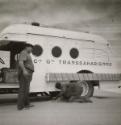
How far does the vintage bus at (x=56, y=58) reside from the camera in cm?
579

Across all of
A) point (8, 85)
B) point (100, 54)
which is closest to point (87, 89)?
point (100, 54)

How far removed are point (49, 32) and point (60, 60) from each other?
46 cm

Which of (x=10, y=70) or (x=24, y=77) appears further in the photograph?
(x=10, y=70)

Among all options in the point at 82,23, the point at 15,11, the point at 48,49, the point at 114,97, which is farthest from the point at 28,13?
the point at 114,97

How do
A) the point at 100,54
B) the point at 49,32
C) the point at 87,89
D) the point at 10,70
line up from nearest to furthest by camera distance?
the point at 10,70 → the point at 49,32 → the point at 87,89 → the point at 100,54

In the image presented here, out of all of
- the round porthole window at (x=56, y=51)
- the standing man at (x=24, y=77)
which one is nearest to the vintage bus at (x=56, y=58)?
the round porthole window at (x=56, y=51)

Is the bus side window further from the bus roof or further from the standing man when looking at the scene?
the standing man

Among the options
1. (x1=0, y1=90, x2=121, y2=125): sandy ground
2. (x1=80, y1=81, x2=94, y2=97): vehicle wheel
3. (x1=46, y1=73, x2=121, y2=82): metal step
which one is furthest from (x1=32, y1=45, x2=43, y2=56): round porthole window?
(x1=80, y1=81, x2=94, y2=97): vehicle wheel

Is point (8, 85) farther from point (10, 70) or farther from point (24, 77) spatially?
point (24, 77)

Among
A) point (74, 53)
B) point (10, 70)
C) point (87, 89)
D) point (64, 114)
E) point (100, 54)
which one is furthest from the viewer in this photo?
point (100, 54)

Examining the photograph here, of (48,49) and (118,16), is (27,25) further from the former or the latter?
(118,16)

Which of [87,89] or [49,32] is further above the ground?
[49,32]

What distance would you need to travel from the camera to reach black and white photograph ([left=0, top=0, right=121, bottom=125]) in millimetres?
4656

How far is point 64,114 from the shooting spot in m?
4.82
